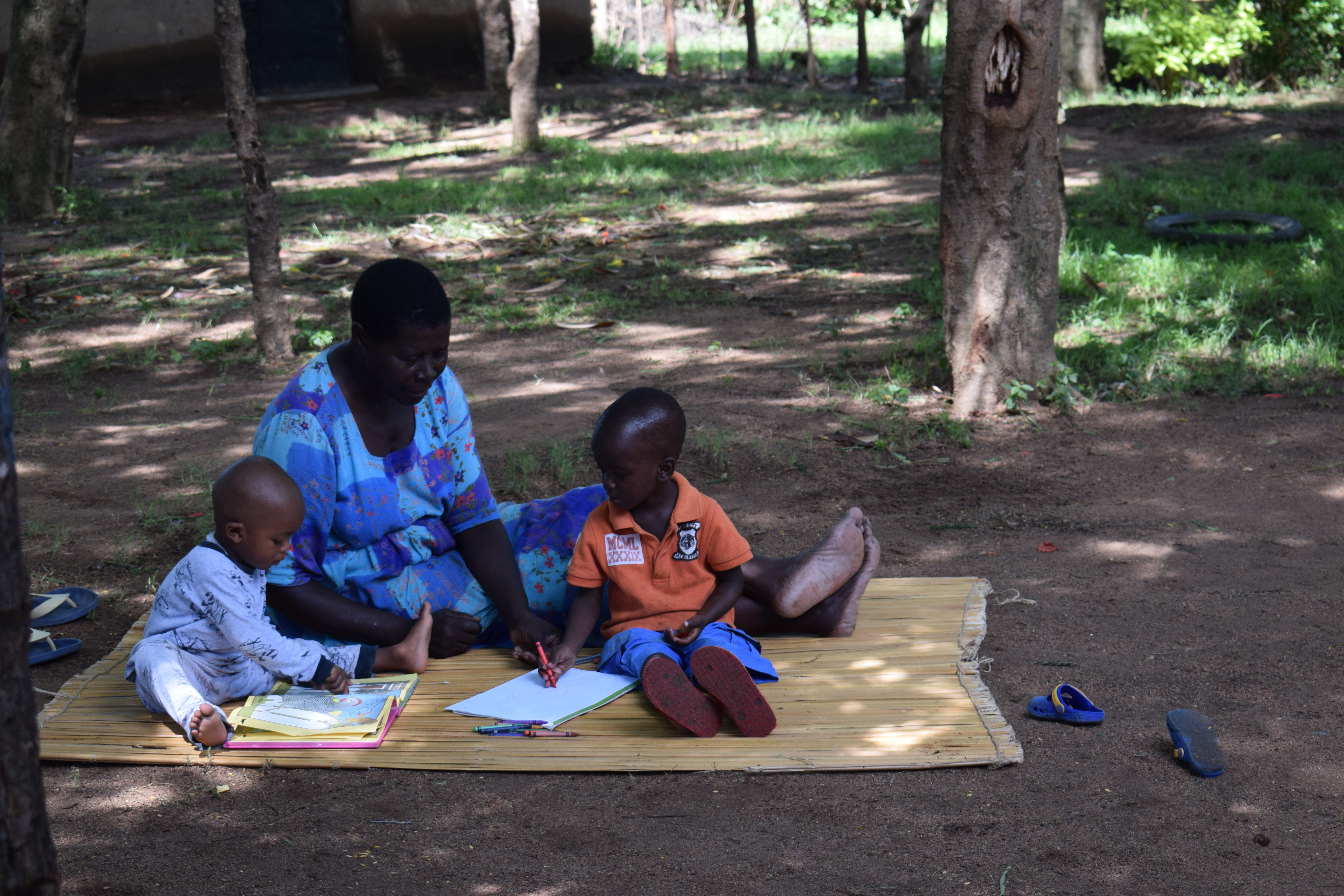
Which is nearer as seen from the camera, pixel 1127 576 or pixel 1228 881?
pixel 1228 881

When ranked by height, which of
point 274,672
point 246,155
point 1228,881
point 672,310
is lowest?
point 1228,881

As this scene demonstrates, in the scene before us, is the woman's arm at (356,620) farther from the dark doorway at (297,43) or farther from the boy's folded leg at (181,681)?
the dark doorway at (297,43)

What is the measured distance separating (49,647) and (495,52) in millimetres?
11768

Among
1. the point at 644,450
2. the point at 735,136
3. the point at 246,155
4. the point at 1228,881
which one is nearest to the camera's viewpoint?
the point at 1228,881

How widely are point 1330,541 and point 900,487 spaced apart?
1.55 metres

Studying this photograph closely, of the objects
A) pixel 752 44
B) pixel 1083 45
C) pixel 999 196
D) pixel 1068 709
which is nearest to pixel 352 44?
A: pixel 752 44

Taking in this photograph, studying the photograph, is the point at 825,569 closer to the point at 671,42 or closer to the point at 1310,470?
the point at 1310,470

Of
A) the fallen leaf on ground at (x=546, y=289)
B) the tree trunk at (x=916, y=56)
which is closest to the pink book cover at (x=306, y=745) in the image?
the fallen leaf on ground at (x=546, y=289)

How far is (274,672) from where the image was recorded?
10.1 feet

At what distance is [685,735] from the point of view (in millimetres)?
2943

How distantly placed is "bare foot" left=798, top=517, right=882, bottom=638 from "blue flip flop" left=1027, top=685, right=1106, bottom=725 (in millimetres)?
594

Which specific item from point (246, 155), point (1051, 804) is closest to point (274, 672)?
point (1051, 804)

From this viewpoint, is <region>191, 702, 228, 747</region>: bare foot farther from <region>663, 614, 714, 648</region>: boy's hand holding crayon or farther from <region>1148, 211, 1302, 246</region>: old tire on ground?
<region>1148, 211, 1302, 246</region>: old tire on ground

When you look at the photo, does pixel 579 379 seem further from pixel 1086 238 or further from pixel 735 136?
pixel 735 136
